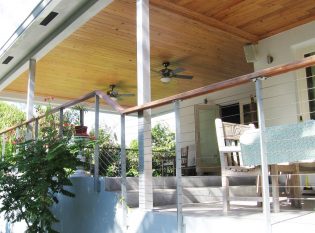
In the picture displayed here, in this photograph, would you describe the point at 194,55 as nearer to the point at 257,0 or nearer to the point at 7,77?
the point at 257,0

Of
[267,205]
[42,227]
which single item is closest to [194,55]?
[42,227]

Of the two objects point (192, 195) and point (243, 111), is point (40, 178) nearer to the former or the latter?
point (192, 195)

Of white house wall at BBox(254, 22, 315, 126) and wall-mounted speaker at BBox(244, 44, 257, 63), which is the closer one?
white house wall at BBox(254, 22, 315, 126)

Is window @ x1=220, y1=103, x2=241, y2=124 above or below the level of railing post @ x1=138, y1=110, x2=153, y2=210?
above

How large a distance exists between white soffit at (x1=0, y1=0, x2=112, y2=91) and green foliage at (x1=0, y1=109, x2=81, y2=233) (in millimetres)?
1599

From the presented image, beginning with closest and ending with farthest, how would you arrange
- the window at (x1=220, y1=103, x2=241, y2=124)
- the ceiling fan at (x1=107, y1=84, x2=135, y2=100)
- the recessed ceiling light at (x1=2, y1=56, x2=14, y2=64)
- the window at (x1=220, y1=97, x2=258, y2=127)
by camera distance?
the recessed ceiling light at (x1=2, y1=56, x2=14, y2=64), the window at (x1=220, y1=97, x2=258, y2=127), the ceiling fan at (x1=107, y1=84, x2=135, y2=100), the window at (x1=220, y1=103, x2=241, y2=124)

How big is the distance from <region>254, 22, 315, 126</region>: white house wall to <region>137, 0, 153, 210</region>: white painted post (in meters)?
2.64

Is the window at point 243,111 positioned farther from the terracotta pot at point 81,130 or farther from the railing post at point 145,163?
the railing post at point 145,163

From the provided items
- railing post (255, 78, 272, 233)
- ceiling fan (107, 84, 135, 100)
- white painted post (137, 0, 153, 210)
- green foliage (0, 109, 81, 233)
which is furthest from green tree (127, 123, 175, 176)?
railing post (255, 78, 272, 233)

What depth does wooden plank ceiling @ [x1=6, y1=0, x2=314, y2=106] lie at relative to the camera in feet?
16.1

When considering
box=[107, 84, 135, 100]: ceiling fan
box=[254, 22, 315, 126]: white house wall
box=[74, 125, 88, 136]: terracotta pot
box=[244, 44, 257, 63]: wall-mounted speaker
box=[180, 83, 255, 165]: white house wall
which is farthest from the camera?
box=[107, 84, 135, 100]: ceiling fan

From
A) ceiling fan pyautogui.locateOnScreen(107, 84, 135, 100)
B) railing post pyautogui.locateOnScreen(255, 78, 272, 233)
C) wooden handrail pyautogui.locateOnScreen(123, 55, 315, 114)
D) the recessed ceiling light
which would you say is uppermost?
the recessed ceiling light

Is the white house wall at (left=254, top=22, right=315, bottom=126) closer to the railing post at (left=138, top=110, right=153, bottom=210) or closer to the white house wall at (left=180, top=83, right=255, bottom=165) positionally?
the white house wall at (left=180, top=83, right=255, bottom=165)

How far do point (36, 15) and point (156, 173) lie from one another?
4.60 m
